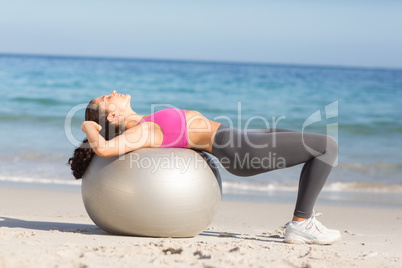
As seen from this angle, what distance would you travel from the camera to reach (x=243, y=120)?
14914mm

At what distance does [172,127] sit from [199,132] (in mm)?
223

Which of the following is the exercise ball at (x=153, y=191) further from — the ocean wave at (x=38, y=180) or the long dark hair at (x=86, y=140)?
the ocean wave at (x=38, y=180)

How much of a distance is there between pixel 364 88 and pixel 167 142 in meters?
22.8

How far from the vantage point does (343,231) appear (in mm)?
5219

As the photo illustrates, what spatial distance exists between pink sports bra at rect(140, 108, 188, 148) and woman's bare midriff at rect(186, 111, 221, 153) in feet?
0.14

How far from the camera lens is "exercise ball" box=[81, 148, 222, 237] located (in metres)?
4.07

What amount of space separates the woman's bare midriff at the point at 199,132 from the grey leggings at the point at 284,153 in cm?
5

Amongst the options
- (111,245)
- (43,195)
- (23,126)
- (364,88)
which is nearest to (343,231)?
(111,245)

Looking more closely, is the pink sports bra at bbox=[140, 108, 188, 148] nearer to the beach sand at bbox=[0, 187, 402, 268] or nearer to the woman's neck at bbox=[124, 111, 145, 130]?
the woman's neck at bbox=[124, 111, 145, 130]

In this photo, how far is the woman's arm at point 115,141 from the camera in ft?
13.4

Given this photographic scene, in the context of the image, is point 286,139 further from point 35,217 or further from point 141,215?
point 35,217

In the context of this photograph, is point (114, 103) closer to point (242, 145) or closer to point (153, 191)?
point (153, 191)

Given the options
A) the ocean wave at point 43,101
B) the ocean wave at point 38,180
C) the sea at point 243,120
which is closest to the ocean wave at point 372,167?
the sea at point 243,120

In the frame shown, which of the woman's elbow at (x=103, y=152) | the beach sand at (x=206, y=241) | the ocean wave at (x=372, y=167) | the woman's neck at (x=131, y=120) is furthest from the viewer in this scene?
the ocean wave at (x=372, y=167)
